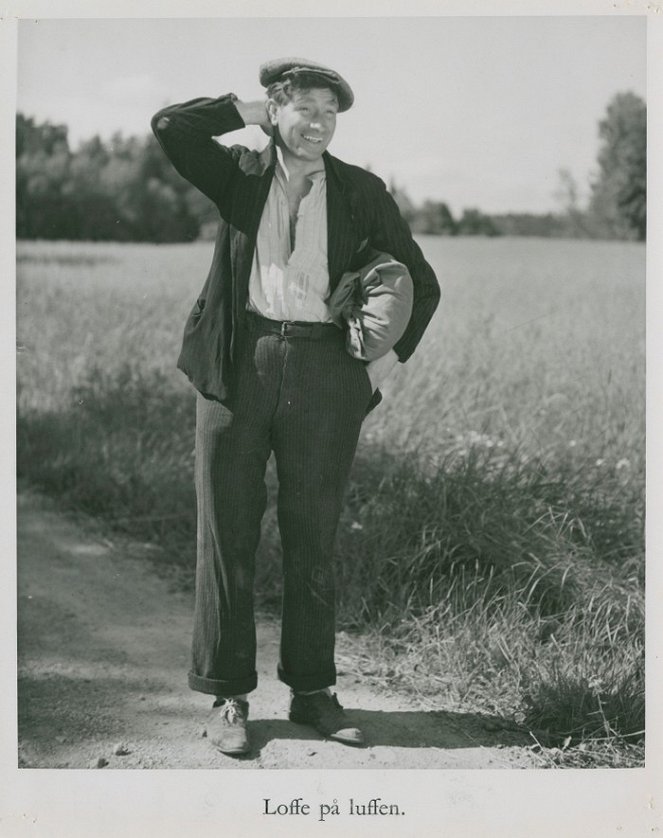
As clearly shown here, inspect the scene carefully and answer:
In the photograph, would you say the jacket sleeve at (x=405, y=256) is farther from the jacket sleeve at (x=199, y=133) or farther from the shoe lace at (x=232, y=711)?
the shoe lace at (x=232, y=711)

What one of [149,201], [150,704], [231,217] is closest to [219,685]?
[150,704]

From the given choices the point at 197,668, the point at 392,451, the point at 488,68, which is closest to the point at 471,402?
the point at 392,451

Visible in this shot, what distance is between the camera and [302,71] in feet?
10.6

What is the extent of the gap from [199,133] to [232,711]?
6.16 ft

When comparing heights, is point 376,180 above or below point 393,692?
above

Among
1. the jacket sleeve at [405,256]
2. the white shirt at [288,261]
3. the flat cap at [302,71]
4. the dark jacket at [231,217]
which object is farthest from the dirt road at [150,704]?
the flat cap at [302,71]

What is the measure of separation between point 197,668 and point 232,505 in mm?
574

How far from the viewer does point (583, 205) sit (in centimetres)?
532

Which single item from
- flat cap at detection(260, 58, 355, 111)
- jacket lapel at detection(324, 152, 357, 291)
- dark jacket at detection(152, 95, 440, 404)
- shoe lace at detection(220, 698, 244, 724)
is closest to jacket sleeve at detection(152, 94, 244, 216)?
dark jacket at detection(152, 95, 440, 404)

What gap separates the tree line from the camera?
5.04m

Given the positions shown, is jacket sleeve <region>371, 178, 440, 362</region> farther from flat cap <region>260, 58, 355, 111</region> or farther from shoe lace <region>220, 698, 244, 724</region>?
shoe lace <region>220, 698, 244, 724</region>

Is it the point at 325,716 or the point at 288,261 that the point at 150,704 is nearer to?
the point at 325,716

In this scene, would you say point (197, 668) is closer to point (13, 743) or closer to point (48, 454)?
point (13, 743)
